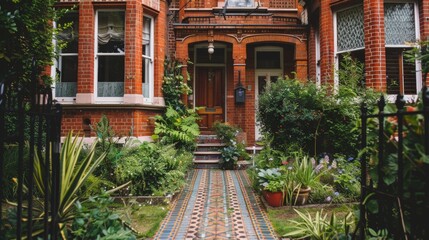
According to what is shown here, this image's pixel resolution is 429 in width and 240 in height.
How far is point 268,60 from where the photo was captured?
11.8 m

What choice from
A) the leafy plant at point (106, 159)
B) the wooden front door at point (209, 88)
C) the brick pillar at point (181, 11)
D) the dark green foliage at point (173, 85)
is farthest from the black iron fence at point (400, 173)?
the brick pillar at point (181, 11)

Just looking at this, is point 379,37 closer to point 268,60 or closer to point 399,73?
point 399,73

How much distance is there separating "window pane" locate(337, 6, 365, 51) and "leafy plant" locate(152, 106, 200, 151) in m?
4.68

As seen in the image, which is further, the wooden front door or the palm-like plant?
the wooden front door

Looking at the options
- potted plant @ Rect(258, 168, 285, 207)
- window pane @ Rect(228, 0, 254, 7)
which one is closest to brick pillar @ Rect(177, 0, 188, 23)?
window pane @ Rect(228, 0, 254, 7)

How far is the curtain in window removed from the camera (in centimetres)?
810

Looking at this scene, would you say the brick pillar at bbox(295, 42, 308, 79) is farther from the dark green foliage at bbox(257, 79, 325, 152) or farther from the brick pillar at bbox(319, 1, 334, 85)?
the dark green foliage at bbox(257, 79, 325, 152)

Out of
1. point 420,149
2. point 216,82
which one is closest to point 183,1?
point 216,82

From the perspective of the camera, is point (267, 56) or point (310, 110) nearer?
point (310, 110)

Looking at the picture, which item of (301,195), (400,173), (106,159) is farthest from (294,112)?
(400,173)

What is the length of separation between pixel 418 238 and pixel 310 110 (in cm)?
497

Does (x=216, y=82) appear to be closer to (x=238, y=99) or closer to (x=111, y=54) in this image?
(x=238, y=99)

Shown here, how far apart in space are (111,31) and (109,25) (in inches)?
→ 6.7

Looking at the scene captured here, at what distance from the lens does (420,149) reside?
190 centimetres
